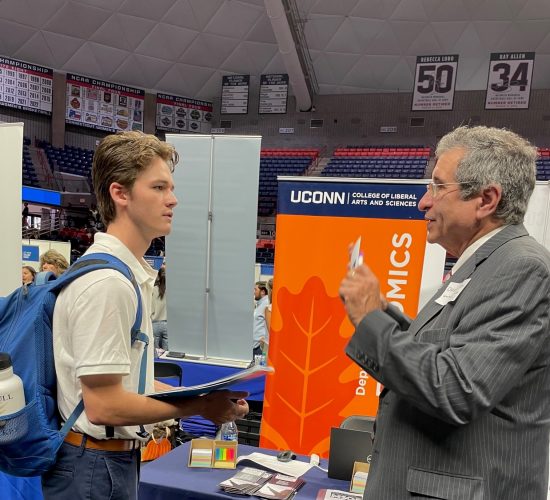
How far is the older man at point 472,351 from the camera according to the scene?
1049 millimetres

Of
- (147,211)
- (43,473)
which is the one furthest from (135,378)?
(147,211)

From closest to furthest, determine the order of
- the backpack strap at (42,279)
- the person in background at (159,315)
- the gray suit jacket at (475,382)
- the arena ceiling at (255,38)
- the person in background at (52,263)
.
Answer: the gray suit jacket at (475,382), the backpack strap at (42,279), the person in background at (52,263), the person in background at (159,315), the arena ceiling at (255,38)

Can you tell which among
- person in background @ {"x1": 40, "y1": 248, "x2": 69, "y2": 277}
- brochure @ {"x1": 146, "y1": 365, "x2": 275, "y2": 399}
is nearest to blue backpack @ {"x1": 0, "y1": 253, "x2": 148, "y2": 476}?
brochure @ {"x1": 146, "y1": 365, "x2": 275, "y2": 399}

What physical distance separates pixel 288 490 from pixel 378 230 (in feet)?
5.19

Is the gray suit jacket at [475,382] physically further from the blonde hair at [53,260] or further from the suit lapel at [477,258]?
the blonde hair at [53,260]

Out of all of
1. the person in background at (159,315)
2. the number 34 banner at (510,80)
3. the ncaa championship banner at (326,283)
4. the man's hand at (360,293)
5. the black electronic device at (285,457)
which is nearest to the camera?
the man's hand at (360,293)

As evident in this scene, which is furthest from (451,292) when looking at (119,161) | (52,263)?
(52,263)

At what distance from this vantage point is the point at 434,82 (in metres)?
14.4

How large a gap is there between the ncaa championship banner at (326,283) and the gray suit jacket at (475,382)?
1.83m

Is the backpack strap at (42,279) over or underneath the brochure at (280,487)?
over

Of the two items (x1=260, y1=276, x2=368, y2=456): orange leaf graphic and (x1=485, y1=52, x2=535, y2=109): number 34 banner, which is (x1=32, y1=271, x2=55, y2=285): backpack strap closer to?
(x1=260, y1=276, x2=368, y2=456): orange leaf graphic

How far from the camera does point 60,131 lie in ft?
54.0

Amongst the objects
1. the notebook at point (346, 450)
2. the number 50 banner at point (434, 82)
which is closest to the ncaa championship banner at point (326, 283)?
the notebook at point (346, 450)

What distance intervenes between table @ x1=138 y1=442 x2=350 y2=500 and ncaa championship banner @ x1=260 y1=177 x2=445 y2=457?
0.79 m
